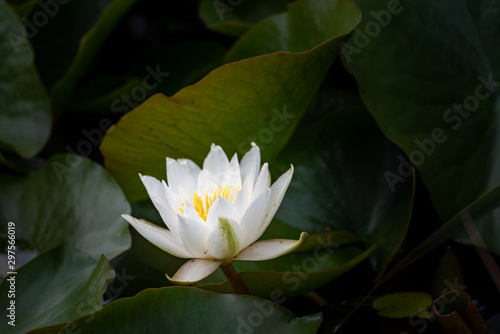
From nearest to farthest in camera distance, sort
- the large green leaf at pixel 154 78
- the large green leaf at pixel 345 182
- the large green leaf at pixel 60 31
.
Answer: the large green leaf at pixel 345 182 → the large green leaf at pixel 154 78 → the large green leaf at pixel 60 31

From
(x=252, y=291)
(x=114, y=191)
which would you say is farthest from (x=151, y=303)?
(x=114, y=191)

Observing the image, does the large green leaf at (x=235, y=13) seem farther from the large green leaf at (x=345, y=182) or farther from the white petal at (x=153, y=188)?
the white petal at (x=153, y=188)

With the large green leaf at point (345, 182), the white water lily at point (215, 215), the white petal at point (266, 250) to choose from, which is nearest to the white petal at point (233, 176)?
the white water lily at point (215, 215)

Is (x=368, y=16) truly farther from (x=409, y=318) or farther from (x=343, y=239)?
(x=409, y=318)

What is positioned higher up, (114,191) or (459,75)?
(459,75)

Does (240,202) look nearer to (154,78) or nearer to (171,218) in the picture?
(171,218)

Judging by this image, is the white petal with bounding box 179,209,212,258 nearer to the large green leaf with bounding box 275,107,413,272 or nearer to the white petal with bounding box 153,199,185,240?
the white petal with bounding box 153,199,185,240

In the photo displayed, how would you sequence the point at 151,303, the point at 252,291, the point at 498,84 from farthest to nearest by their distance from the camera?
the point at 498,84, the point at 252,291, the point at 151,303
